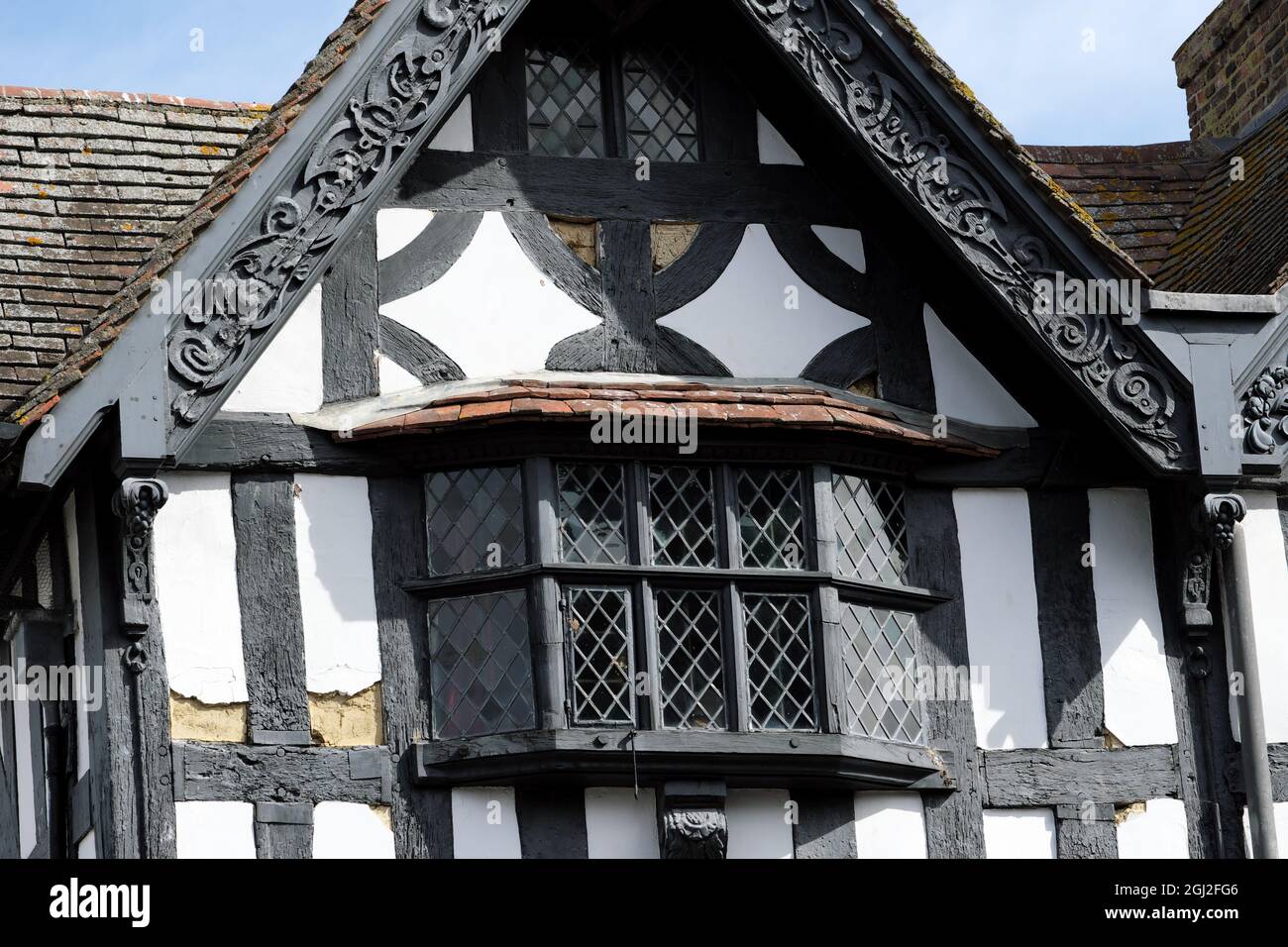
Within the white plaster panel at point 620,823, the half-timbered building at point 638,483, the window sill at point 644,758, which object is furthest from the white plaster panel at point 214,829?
the white plaster panel at point 620,823

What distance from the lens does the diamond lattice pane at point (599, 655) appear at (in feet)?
38.2

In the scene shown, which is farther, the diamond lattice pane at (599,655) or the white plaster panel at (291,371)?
the white plaster panel at (291,371)

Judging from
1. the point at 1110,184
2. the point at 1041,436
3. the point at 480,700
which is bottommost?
the point at 480,700

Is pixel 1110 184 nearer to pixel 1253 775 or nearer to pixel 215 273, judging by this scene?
pixel 1253 775

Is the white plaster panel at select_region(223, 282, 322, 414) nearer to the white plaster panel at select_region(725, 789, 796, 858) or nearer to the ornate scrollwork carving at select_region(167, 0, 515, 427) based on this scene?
the ornate scrollwork carving at select_region(167, 0, 515, 427)

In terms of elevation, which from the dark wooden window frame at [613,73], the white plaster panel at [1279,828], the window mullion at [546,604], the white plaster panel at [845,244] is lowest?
the white plaster panel at [1279,828]

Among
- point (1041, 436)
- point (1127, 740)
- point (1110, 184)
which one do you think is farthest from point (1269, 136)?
point (1127, 740)

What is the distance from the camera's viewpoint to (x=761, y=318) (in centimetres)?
1284

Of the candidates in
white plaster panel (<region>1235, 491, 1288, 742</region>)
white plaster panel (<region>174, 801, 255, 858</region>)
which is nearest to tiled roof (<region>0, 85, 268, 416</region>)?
white plaster panel (<region>174, 801, 255, 858</region>)

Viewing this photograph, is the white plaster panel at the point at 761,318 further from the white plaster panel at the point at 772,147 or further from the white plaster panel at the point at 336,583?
the white plaster panel at the point at 336,583

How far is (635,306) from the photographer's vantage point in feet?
41.7

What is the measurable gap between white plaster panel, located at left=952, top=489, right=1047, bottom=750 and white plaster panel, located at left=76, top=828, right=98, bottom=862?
4096mm

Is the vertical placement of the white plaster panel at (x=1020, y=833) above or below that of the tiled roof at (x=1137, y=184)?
below
